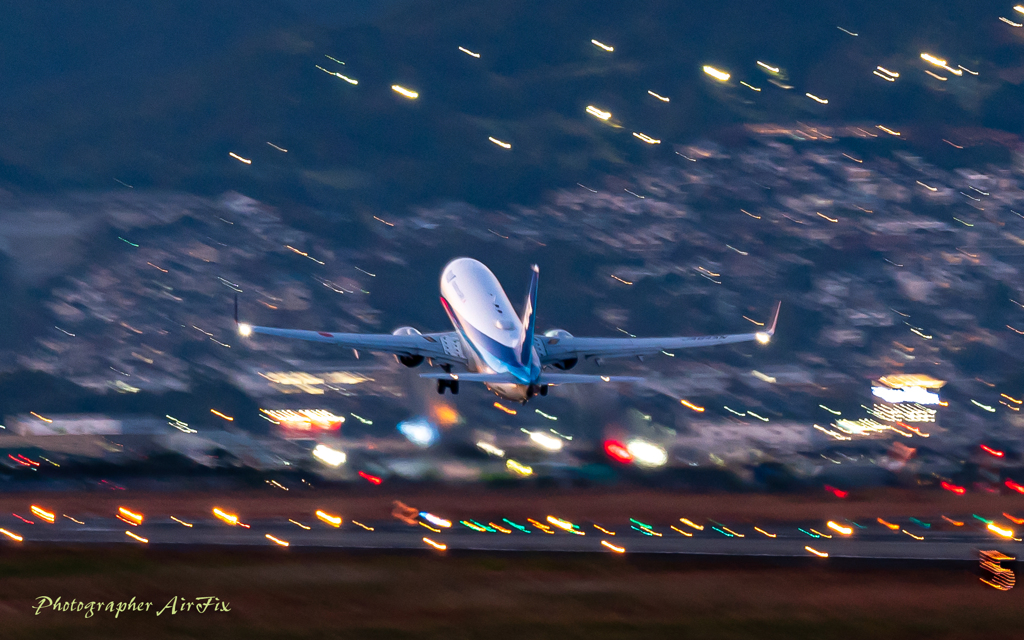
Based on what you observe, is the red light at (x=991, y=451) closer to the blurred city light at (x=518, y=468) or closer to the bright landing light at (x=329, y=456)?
the blurred city light at (x=518, y=468)

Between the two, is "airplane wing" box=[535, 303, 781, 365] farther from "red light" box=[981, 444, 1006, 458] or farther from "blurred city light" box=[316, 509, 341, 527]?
"red light" box=[981, 444, 1006, 458]

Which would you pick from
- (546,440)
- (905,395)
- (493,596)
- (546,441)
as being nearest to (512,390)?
(493,596)

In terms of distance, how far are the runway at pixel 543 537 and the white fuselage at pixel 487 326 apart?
1233 cm

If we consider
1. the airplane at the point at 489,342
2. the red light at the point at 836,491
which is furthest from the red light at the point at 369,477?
the red light at the point at 836,491

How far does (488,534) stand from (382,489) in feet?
51.4

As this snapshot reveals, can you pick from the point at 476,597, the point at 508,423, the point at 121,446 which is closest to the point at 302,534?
the point at 476,597

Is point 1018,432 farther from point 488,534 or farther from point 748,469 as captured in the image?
point 488,534

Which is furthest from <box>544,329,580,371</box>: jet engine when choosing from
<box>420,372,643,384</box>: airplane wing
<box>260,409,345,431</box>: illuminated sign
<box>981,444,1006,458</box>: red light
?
<box>260,409,345,431</box>: illuminated sign

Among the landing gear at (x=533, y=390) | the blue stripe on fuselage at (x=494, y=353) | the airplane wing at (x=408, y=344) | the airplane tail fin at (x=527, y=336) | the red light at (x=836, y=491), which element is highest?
the airplane tail fin at (x=527, y=336)

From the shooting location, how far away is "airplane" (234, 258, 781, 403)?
230ft

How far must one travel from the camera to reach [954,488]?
91688 mm

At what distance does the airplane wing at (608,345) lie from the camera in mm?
77438

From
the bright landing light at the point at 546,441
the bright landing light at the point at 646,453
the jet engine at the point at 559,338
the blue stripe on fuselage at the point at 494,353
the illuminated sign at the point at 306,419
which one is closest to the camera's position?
the blue stripe on fuselage at the point at 494,353

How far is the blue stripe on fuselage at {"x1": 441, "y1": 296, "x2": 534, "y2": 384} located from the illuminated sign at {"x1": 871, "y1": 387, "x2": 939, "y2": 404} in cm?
11143
